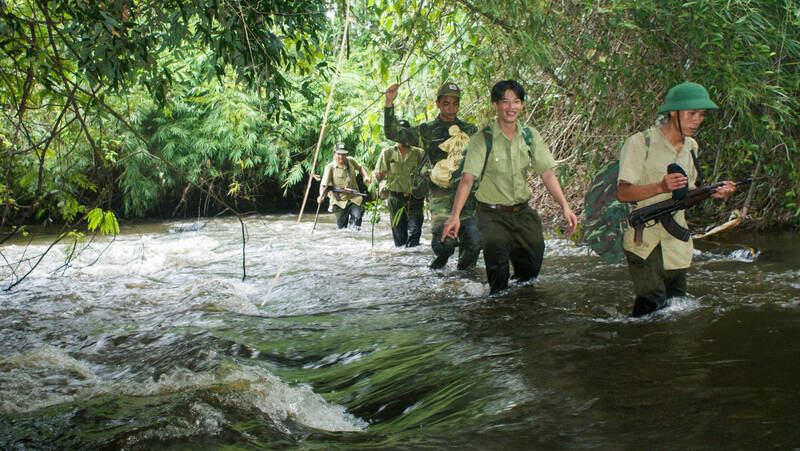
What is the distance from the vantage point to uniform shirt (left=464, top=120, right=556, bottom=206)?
568 centimetres

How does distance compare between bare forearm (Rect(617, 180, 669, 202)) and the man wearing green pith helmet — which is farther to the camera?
the man wearing green pith helmet

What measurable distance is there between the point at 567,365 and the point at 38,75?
3.98 meters

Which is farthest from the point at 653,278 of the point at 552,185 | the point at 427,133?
the point at 427,133

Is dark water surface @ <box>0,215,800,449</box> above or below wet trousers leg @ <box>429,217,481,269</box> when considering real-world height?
below

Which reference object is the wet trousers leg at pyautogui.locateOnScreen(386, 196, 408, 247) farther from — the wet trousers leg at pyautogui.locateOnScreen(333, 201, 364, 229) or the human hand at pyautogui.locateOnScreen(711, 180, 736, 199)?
the human hand at pyautogui.locateOnScreen(711, 180, 736, 199)

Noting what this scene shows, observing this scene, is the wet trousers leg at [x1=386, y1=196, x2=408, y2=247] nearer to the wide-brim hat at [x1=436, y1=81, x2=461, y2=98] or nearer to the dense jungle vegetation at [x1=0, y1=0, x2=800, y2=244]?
the dense jungle vegetation at [x1=0, y1=0, x2=800, y2=244]

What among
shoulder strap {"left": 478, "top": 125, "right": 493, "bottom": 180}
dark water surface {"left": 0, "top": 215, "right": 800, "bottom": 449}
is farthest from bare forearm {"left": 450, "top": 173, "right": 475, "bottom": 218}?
dark water surface {"left": 0, "top": 215, "right": 800, "bottom": 449}

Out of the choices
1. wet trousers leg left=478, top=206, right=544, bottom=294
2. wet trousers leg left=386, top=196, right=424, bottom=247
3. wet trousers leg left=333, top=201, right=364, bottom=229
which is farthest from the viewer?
wet trousers leg left=333, top=201, right=364, bottom=229

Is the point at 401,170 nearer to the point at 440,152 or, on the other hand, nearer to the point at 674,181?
the point at 440,152

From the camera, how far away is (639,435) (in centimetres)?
298

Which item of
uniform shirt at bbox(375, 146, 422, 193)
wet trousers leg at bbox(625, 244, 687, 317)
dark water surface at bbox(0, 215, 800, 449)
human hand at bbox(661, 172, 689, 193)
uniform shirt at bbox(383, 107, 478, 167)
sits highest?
uniform shirt at bbox(383, 107, 478, 167)

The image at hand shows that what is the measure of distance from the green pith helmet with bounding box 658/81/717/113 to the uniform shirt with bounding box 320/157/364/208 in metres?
9.54

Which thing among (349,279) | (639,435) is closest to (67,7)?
(639,435)

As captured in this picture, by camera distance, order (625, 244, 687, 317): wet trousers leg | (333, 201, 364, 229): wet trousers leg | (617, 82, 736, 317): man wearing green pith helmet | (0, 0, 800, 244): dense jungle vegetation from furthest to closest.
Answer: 1. (333, 201, 364, 229): wet trousers leg
2. (0, 0, 800, 244): dense jungle vegetation
3. (625, 244, 687, 317): wet trousers leg
4. (617, 82, 736, 317): man wearing green pith helmet
